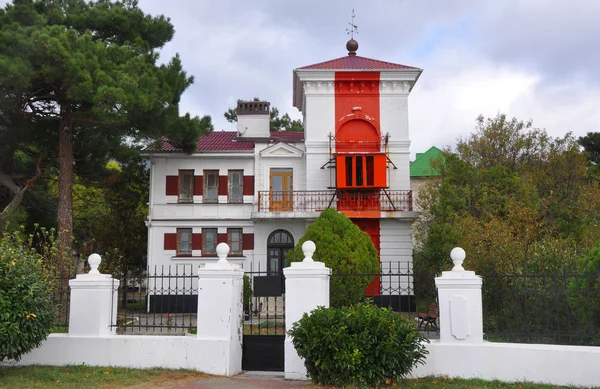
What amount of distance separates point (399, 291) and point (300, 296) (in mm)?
1714

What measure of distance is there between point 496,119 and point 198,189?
14.1m

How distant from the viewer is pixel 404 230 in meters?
24.2

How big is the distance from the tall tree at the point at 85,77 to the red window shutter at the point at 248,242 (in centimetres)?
457

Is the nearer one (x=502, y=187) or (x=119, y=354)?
(x=119, y=354)

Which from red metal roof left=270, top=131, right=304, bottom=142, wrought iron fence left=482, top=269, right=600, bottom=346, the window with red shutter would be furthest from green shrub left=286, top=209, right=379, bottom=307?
red metal roof left=270, top=131, right=304, bottom=142

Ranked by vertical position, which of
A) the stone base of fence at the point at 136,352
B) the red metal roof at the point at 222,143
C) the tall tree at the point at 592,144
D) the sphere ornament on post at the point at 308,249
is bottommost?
the stone base of fence at the point at 136,352

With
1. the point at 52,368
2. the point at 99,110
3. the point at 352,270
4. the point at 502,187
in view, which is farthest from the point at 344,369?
the point at 502,187

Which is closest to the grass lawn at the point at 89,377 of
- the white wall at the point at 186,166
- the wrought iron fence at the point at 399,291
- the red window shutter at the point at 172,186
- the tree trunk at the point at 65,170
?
the wrought iron fence at the point at 399,291

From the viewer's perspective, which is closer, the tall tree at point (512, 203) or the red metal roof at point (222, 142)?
the tall tree at point (512, 203)

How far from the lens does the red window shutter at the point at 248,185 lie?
25.1 metres

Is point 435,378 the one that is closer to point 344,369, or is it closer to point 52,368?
point 344,369

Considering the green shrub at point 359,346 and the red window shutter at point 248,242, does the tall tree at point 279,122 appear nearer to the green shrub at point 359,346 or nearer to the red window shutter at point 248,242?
the red window shutter at point 248,242

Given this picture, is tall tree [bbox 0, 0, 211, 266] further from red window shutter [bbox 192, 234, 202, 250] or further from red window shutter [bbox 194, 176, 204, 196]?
red window shutter [bbox 192, 234, 202, 250]

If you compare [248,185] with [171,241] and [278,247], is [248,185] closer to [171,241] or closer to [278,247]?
[278,247]
